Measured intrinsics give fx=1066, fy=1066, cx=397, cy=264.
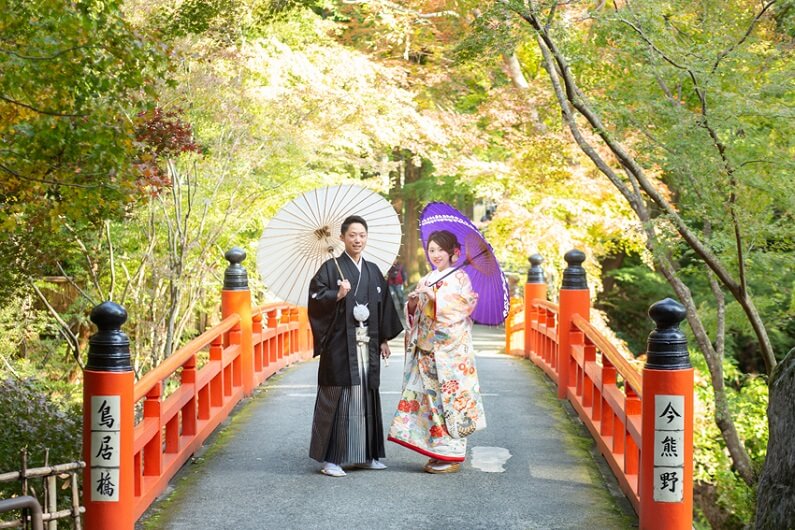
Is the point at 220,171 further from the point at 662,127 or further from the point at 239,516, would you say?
the point at 239,516

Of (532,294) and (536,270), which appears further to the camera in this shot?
(536,270)

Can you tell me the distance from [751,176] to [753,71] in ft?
6.07

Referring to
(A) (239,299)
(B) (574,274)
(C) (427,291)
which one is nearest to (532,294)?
(B) (574,274)

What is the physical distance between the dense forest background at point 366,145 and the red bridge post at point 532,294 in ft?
5.07

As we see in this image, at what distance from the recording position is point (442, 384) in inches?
282

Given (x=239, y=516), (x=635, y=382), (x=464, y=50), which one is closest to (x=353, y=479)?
(x=239, y=516)

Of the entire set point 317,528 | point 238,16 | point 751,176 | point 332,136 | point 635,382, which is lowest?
point 317,528

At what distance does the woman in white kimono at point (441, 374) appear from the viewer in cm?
717

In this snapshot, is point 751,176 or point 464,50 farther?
point 464,50

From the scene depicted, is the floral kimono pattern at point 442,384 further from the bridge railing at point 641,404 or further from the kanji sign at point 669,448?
the kanji sign at point 669,448

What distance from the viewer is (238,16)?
14.0 m

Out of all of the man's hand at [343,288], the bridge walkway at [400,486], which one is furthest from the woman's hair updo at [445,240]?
the bridge walkway at [400,486]

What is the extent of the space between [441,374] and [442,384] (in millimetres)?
67

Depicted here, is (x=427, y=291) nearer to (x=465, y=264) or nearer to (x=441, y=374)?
(x=465, y=264)
